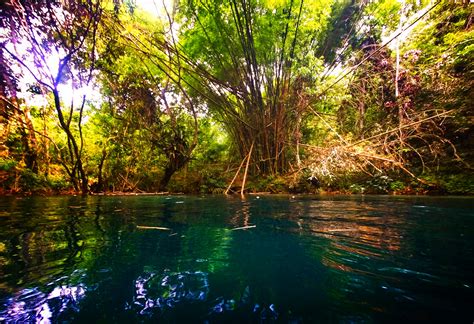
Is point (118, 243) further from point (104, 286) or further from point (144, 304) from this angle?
point (144, 304)

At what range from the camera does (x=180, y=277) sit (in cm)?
91

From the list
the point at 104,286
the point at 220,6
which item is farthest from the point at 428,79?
the point at 104,286

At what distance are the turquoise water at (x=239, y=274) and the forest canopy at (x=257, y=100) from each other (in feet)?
10.2

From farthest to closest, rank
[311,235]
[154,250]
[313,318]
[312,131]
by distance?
[312,131] < [311,235] < [154,250] < [313,318]

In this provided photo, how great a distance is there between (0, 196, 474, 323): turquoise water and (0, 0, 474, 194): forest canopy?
10.2ft

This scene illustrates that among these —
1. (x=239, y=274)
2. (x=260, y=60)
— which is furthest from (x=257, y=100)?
(x=239, y=274)

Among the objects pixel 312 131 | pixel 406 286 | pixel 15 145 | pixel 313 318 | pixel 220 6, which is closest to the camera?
pixel 313 318

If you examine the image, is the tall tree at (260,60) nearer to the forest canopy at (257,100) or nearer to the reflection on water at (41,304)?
the forest canopy at (257,100)

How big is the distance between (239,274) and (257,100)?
16.3ft

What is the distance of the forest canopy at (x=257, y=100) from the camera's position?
4355 mm

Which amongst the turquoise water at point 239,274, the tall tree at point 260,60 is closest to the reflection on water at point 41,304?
the turquoise water at point 239,274

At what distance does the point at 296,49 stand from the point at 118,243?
5491 mm

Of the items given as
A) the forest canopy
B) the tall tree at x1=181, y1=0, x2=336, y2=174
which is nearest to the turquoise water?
the forest canopy

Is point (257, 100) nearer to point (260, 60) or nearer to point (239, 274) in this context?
point (260, 60)
